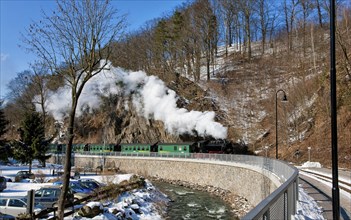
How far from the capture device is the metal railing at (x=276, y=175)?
15.8ft

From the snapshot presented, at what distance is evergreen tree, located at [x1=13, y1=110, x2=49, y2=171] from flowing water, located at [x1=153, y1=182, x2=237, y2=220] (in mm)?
17871

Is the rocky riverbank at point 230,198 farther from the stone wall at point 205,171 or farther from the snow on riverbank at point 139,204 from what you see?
the snow on riverbank at point 139,204

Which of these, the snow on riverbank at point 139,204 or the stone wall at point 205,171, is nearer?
the snow on riverbank at point 139,204

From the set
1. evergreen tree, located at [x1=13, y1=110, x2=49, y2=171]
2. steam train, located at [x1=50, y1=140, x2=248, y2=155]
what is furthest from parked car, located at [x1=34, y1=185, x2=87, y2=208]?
steam train, located at [x1=50, y1=140, x2=248, y2=155]

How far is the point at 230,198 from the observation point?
3031 cm

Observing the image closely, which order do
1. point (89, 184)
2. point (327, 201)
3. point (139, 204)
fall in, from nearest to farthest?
point (327, 201)
point (139, 204)
point (89, 184)

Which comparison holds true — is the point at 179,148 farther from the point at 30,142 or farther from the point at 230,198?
the point at 30,142

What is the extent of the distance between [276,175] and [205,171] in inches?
811

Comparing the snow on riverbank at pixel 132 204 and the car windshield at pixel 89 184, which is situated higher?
the car windshield at pixel 89 184

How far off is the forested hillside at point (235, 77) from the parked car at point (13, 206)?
28.1 metres

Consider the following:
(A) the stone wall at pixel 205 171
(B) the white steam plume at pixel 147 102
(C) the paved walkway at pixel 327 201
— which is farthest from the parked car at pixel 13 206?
(B) the white steam plume at pixel 147 102

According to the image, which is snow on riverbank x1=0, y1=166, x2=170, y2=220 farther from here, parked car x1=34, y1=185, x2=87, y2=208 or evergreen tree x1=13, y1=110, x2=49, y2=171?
evergreen tree x1=13, y1=110, x2=49, y2=171

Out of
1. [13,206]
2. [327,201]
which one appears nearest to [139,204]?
[13,206]

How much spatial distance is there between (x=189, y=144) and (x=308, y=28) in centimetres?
3291
